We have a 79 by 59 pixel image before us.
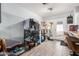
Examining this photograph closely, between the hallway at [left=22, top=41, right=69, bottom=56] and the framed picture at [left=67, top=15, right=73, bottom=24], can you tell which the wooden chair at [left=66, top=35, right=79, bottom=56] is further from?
the framed picture at [left=67, top=15, right=73, bottom=24]

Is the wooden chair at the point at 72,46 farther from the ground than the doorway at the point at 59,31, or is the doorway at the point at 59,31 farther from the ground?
the doorway at the point at 59,31

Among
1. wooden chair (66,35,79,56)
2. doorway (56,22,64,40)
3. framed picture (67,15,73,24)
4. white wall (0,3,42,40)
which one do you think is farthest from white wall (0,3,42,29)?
wooden chair (66,35,79,56)

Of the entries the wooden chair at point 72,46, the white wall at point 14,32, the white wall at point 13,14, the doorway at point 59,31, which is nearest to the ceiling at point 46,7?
the white wall at point 13,14

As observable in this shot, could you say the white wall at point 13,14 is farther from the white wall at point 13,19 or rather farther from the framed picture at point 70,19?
the framed picture at point 70,19

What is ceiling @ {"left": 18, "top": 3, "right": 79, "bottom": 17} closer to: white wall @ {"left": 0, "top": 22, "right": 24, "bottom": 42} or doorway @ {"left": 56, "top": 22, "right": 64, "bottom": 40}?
doorway @ {"left": 56, "top": 22, "right": 64, "bottom": 40}

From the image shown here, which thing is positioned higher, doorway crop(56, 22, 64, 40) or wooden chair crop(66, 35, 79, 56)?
doorway crop(56, 22, 64, 40)

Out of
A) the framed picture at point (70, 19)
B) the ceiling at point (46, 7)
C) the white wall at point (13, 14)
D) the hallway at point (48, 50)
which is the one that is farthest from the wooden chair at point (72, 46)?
the white wall at point (13, 14)

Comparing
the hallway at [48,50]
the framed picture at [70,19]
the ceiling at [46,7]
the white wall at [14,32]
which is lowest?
the hallway at [48,50]

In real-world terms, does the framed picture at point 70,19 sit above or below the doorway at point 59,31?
above

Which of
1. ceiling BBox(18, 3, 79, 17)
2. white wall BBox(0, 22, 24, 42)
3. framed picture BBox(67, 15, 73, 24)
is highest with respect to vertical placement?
ceiling BBox(18, 3, 79, 17)

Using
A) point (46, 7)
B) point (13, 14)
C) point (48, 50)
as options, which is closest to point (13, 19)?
point (13, 14)

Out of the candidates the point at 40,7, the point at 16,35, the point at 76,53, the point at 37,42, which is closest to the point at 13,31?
the point at 16,35

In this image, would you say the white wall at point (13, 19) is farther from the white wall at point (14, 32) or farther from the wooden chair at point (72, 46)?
the wooden chair at point (72, 46)

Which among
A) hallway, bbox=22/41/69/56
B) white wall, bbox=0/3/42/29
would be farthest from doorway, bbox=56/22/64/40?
white wall, bbox=0/3/42/29
